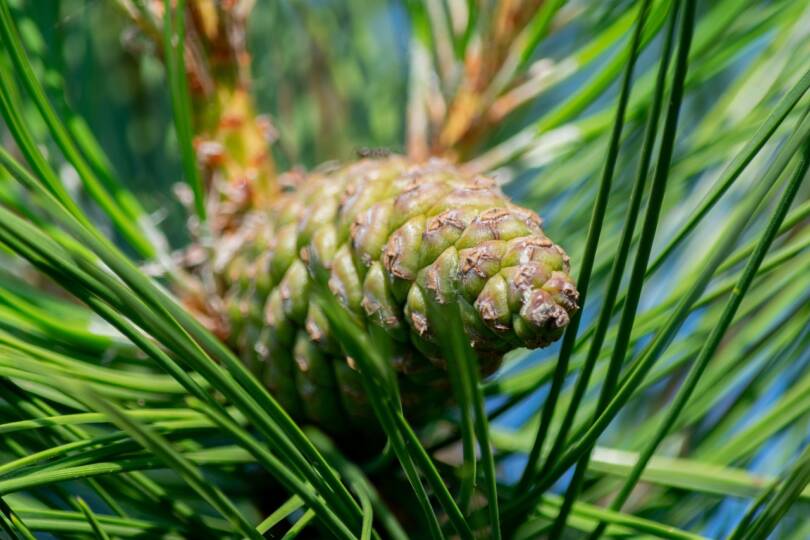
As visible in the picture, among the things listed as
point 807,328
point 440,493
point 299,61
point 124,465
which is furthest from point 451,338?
point 299,61

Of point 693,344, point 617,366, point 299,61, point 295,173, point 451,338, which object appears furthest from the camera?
point 299,61

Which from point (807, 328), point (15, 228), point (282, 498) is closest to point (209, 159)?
point (282, 498)

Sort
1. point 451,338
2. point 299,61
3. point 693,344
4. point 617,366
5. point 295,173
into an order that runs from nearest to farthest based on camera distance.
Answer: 1. point 451,338
2. point 617,366
3. point 693,344
4. point 295,173
5. point 299,61

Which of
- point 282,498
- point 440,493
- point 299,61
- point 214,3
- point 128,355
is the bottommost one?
point 440,493

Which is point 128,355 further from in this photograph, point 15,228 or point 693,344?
point 693,344

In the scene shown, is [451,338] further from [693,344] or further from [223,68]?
[223,68]

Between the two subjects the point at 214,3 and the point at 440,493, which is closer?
the point at 440,493

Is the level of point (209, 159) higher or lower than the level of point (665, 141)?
higher
